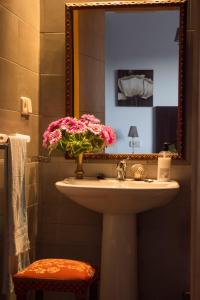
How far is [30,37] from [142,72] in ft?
2.13

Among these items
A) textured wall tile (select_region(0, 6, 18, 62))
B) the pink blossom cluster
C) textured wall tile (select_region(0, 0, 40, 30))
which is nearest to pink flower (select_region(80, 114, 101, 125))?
the pink blossom cluster

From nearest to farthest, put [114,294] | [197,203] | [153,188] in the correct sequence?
[197,203]
[153,188]
[114,294]

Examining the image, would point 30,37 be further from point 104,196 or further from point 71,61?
point 104,196

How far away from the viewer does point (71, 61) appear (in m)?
2.50

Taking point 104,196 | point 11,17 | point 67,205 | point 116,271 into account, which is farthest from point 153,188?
point 11,17

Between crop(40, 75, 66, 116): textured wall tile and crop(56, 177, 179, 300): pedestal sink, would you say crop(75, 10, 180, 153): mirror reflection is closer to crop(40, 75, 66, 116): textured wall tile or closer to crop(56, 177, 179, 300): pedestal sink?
crop(40, 75, 66, 116): textured wall tile

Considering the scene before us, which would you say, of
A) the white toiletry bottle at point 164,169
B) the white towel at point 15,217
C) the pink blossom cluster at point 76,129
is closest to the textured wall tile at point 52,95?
the pink blossom cluster at point 76,129

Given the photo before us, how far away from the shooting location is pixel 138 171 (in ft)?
7.90

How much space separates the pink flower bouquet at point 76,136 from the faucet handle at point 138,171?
198mm

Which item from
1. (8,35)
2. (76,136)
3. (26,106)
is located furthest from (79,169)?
(8,35)

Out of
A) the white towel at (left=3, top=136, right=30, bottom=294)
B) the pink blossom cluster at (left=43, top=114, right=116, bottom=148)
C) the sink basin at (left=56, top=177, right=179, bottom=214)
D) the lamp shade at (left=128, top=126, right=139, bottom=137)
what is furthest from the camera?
the lamp shade at (left=128, top=126, right=139, bottom=137)

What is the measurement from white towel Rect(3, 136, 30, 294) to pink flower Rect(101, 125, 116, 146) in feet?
1.60

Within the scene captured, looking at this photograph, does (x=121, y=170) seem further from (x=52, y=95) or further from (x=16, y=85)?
(x=16, y=85)

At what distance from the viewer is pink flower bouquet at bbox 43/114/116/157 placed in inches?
91.6
